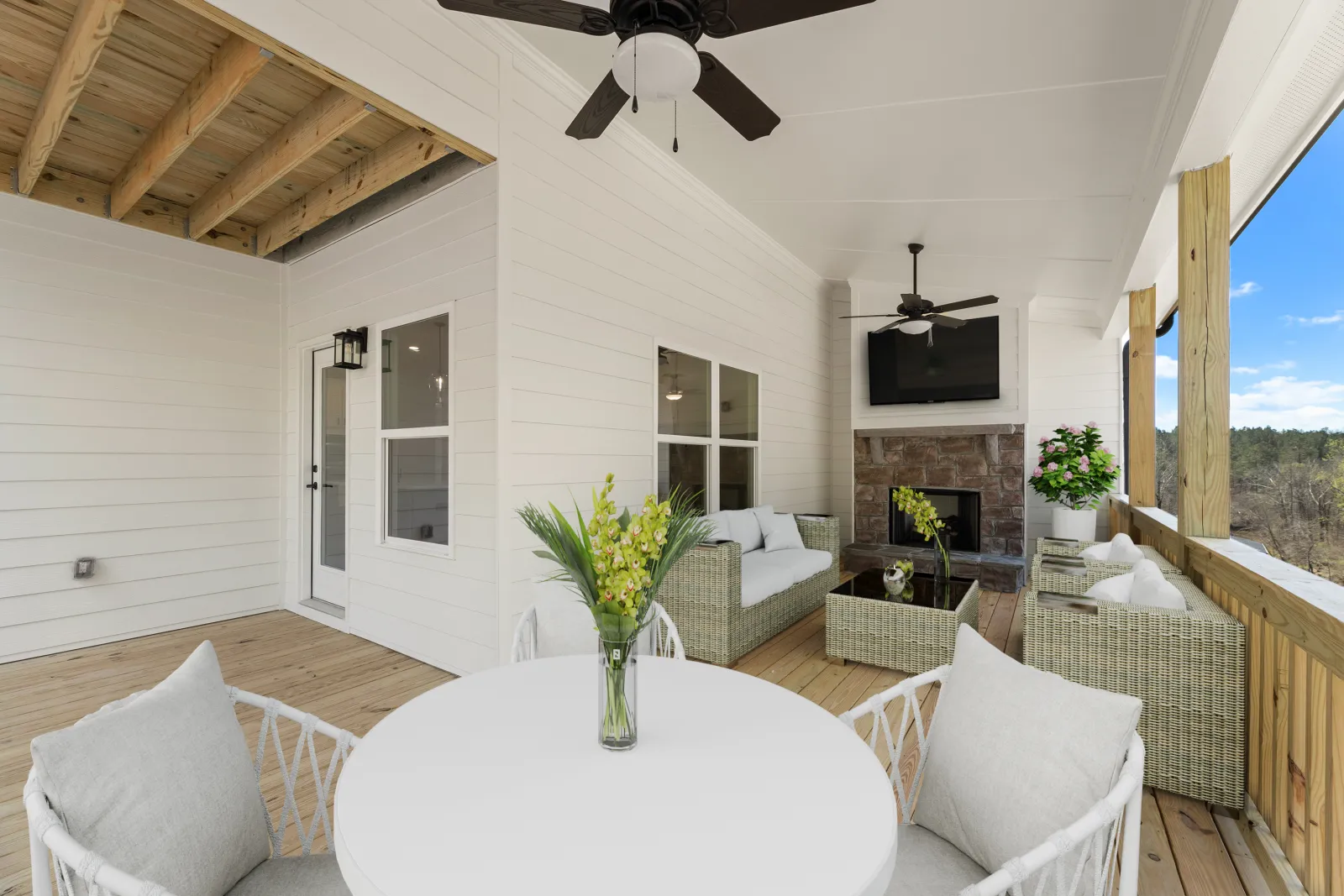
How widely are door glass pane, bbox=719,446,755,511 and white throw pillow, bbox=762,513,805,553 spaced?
39 centimetres

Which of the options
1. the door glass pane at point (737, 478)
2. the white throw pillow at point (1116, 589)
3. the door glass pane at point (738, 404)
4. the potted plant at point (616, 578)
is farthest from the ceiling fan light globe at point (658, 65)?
the door glass pane at point (737, 478)

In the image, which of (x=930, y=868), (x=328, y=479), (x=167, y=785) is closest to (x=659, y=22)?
(x=167, y=785)

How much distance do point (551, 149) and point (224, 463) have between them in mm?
3442

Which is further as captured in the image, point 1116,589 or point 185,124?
point 185,124

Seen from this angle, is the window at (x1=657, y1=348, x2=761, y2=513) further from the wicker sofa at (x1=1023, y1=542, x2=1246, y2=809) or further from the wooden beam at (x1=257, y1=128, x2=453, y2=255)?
the wicker sofa at (x1=1023, y1=542, x2=1246, y2=809)

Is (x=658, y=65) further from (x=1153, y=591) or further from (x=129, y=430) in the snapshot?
(x=129, y=430)

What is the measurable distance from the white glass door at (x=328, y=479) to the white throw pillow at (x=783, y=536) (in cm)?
319

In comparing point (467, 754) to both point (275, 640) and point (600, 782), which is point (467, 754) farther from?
point (275, 640)

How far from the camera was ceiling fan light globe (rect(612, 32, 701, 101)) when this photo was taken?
66.2 inches

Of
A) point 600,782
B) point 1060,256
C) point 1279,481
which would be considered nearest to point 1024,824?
point 600,782

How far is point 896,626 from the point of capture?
133 inches

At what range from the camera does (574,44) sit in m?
3.15

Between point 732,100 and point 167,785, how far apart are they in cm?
243

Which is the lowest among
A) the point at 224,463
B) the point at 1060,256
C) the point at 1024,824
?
the point at 1024,824
